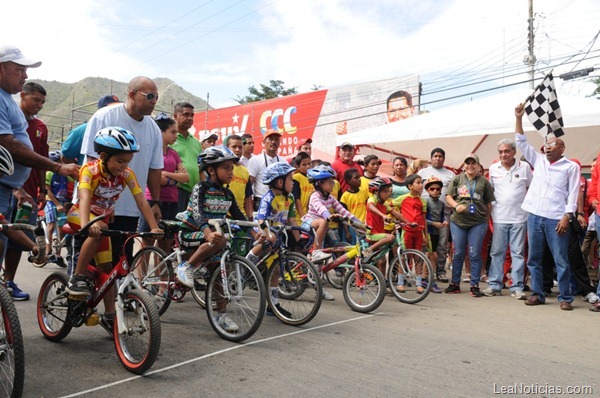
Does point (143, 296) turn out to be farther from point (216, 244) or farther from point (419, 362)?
point (419, 362)

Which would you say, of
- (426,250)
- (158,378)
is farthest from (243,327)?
(426,250)

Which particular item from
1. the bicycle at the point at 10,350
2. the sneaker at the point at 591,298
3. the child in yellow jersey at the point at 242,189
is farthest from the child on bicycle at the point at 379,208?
the bicycle at the point at 10,350

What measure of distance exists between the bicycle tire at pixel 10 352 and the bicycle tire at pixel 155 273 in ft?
6.11

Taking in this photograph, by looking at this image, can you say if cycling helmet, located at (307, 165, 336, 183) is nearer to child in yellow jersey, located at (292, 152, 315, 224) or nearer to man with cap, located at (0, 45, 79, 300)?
child in yellow jersey, located at (292, 152, 315, 224)

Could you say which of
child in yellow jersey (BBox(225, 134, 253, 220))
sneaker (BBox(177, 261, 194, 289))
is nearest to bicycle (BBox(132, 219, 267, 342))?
sneaker (BBox(177, 261, 194, 289))

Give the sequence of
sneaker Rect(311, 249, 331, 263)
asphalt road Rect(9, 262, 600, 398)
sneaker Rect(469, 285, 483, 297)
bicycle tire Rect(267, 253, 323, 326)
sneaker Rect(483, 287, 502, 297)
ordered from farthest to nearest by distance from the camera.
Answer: sneaker Rect(483, 287, 502, 297) → sneaker Rect(469, 285, 483, 297) → sneaker Rect(311, 249, 331, 263) → bicycle tire Rect(267, 253, 323, 326) → asphalt road Rect(9, 262, 600, 398)

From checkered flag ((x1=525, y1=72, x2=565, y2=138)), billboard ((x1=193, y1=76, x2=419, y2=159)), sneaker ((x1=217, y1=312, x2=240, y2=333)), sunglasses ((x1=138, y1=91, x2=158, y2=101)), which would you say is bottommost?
sneaker ((x1=217, y1=312, x2=240, y2=333))

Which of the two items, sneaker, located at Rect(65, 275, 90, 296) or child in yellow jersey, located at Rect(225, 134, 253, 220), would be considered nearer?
sneaker, located at Rect(65, 275, 90, 296)

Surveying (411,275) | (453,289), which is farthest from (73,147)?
(453,289)

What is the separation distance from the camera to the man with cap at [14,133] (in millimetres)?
3783

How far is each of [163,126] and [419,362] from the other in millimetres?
3955

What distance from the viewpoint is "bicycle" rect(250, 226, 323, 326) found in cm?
493

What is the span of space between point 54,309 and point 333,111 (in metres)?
19.0

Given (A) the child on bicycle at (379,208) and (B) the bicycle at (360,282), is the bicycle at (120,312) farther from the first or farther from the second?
(A) the child on bicycle at (379,208)
